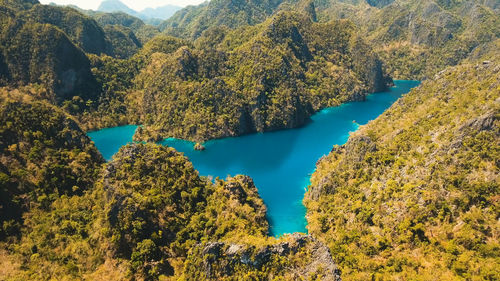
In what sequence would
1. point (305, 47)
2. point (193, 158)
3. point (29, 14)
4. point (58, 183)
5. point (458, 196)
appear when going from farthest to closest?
1. point (305, 47)
2. point (29, 14)
3. point (193, 158)
4. point (58, 183)
5. point (458, 196)

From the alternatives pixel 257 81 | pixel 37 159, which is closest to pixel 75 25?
pixel 257 81

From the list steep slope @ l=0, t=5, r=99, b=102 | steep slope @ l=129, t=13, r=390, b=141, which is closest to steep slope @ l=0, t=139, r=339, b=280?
steep slope @ l=129, t=13, r=390, b=141

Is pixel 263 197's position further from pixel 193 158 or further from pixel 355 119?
pixel 355 119

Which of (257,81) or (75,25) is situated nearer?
(257,81)

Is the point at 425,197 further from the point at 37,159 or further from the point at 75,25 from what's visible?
the point at 75,25

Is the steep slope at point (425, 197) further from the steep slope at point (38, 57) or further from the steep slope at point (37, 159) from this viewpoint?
the steep slope at point (38, 57)

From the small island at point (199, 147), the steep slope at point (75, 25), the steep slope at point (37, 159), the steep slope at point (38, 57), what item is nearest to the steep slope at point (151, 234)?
the steep slope at point (37, 159)

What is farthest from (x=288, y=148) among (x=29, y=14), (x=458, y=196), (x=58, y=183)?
(x=29, y=14)
